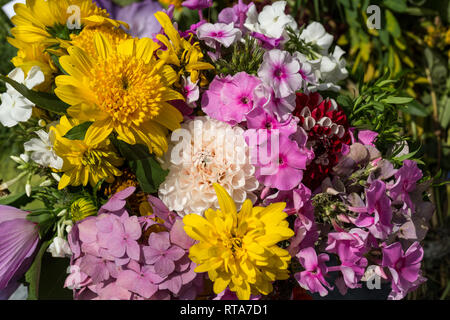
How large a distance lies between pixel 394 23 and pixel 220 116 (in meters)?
0.77

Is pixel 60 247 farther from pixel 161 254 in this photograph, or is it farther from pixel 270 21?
pixel 270 21

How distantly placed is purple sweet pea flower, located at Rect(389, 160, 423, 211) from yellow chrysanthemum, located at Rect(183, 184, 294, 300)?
188 millimetres

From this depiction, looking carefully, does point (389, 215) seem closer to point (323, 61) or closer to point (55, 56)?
point (323, 61)

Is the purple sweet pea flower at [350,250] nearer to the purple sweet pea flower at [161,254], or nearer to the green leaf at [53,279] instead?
the purple sweet pea flower at [161,254]

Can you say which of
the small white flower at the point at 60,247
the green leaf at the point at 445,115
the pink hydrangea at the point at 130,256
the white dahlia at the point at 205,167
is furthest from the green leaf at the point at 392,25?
the small white flower at the point at 60,247

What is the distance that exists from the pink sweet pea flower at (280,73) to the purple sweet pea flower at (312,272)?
24 centimetres

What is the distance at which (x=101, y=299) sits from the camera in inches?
24.7

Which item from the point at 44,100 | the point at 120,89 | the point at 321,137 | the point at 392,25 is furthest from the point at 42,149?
the point at 392,25

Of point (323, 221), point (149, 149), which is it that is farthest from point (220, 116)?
point (323, 221)

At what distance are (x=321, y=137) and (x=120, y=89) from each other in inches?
12.4

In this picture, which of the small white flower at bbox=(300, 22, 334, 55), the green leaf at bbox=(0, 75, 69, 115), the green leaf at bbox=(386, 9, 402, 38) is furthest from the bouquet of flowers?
the green leaf at bbox=(386, 9, 402, 38)

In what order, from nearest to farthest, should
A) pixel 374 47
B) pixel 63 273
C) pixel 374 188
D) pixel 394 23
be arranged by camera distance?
pixel 374 188 → pixel 63 273 → pixel 394 23 → pixel 374 47

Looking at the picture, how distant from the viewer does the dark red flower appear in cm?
63

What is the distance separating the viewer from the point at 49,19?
2.11 ft
